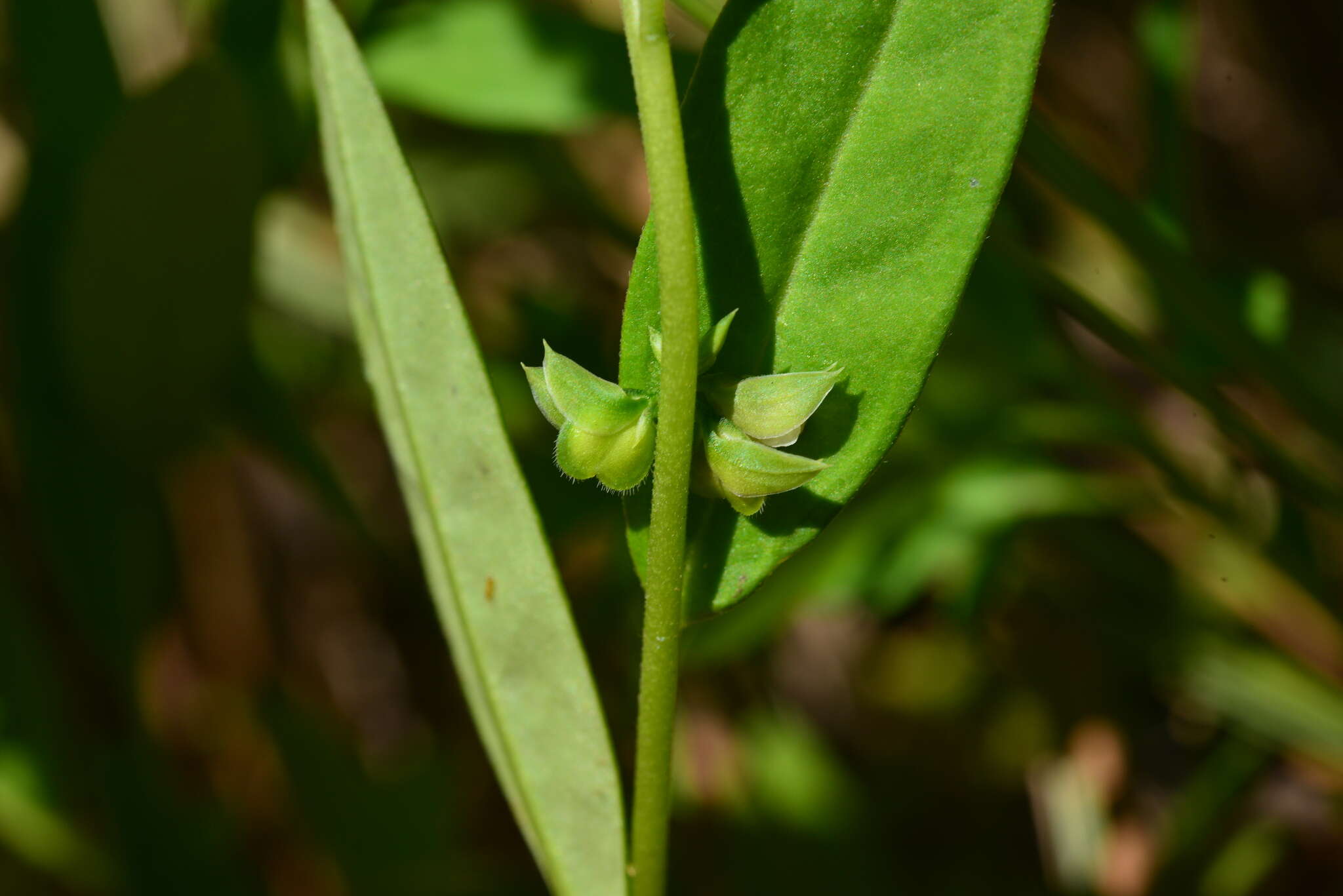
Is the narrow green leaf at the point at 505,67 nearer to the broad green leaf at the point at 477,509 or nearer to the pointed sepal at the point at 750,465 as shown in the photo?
the broad green leaf at the point at 477,509

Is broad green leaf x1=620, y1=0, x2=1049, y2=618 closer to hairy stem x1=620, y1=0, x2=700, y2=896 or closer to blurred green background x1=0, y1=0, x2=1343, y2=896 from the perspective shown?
hairy stem x1=620, y1=0, x2=700, y2=896

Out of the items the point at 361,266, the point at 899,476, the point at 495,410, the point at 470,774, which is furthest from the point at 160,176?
the point at 470,774

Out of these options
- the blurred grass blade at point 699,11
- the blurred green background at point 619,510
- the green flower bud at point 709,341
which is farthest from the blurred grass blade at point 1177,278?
the green flower bud at point 709,341

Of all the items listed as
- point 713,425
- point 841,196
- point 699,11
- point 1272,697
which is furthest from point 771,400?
point 1272,697

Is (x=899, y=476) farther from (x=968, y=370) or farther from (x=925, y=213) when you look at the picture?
(x=925, y=213)

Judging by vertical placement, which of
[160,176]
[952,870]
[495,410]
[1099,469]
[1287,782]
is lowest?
[952,870]

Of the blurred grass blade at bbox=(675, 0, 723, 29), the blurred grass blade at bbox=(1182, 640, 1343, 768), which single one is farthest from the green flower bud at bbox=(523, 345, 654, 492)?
the blurred grass blade at bbox=(1182, 640, 1343, 768)
